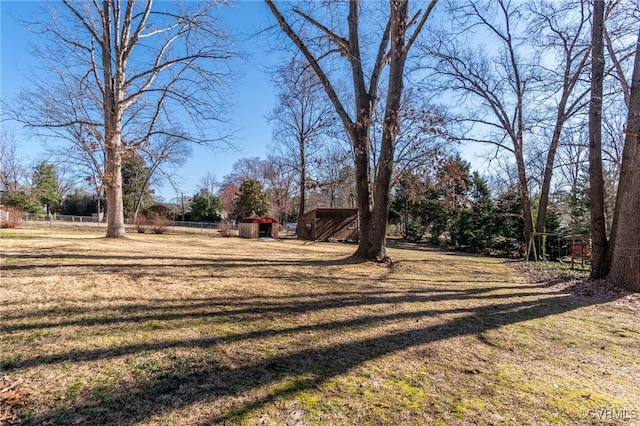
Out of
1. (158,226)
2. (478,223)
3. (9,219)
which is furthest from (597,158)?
(9,219)

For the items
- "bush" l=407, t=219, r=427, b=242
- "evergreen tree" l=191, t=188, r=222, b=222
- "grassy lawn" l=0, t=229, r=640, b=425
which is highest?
"evergreen tree" l=191, t=188, r=222, b=222

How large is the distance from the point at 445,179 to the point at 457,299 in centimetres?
361

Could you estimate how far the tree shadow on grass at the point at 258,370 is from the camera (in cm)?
185

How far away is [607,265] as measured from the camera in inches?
288

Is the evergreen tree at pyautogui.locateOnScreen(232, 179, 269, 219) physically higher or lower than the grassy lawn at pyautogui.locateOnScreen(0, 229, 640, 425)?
higher

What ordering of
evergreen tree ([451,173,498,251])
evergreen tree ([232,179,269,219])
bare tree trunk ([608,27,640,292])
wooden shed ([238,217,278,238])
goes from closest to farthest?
bare tree trunk ([608,27,640,292]), evergreen tree ([451,173,498,251]), wooden shed ([238,217,278,238]), evergreen tree ([232,179,269,219])

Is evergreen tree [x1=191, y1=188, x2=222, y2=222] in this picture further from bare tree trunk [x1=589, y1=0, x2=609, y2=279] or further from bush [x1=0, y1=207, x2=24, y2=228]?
bare tree trunk [x1=589, y1=0, x2=609, y2=279]

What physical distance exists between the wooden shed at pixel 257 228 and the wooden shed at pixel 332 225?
2.71 meters

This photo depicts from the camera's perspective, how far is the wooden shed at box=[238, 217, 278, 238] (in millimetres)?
21219

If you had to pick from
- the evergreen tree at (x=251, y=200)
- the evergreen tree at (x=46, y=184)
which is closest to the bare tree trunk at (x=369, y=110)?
the evergreen tree at (x=251, y=200)

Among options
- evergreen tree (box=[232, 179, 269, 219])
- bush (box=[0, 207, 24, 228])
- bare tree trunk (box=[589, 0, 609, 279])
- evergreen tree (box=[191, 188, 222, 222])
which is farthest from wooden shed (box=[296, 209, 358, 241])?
evergreen tree (box=[191, 188, 222, 222])

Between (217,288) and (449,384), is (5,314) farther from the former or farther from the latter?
(449,384)

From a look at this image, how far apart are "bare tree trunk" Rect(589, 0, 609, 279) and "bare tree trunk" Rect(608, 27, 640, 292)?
Answer: 687 mm

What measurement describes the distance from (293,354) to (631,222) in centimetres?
→ 736
